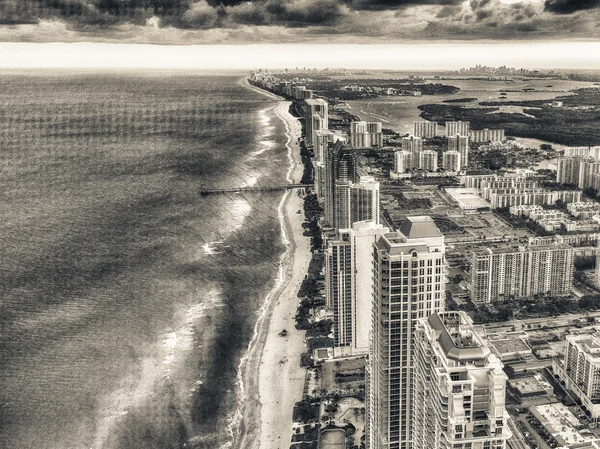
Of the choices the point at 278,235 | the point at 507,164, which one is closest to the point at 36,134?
the point at 278,235

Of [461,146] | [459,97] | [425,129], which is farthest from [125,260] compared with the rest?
[461,146]

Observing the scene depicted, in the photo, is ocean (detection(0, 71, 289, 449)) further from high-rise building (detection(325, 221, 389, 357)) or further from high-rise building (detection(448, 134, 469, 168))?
high-rise building (detection(448, 134, 469, 168))

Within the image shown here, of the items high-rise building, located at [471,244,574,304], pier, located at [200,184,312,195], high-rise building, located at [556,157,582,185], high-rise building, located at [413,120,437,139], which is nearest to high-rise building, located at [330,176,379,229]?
high-rise building, located at [471,244,574,304]

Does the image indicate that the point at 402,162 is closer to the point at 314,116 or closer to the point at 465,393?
the point at 314,116

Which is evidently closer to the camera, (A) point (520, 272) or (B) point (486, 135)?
(A) point (520, 272)

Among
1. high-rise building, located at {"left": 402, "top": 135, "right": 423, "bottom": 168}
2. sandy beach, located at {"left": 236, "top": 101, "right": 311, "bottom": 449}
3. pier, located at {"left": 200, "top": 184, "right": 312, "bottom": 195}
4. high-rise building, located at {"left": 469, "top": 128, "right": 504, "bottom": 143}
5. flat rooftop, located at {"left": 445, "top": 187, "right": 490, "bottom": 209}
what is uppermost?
high-rise building, located at {"left": 469, "top": 128, "right": 504, "bottom": 143}

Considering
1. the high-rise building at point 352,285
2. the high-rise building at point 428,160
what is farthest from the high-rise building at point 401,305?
the high-rise building at point 428,160
